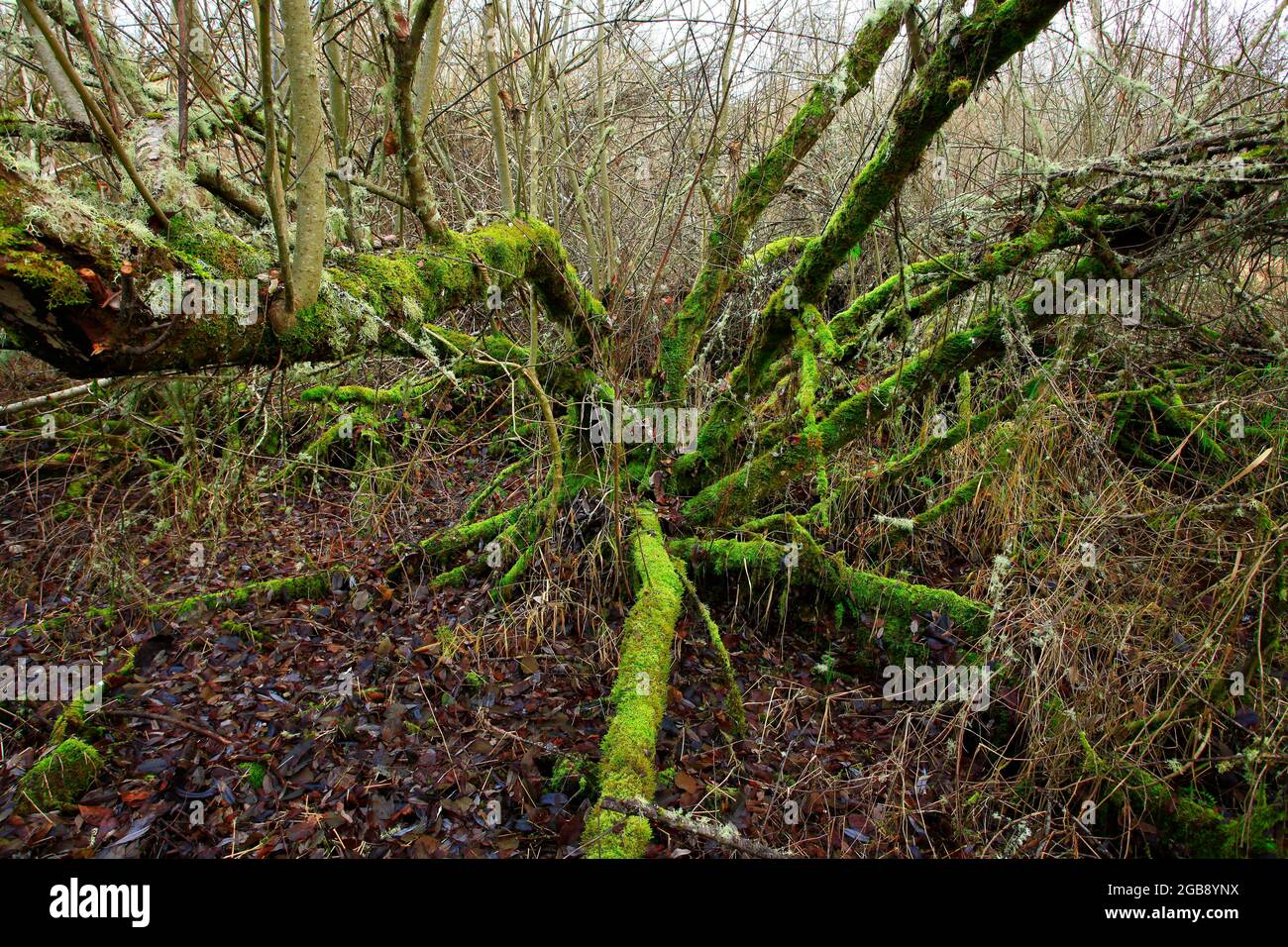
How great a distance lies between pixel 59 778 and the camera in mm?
2865

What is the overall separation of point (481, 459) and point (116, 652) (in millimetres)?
3010

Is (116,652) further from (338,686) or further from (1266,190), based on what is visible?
(1266,190)

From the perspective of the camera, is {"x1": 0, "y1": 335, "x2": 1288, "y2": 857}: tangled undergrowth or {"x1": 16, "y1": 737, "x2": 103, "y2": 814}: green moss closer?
{"x1": 0, "y1": 335, "x2": 1288, "y2": 857}: tangled undergrowth

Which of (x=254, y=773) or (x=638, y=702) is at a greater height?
(x=638, y=702)

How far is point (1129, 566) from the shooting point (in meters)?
2.90

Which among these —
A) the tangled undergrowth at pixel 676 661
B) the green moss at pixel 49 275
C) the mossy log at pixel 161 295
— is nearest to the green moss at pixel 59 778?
the tangled undergrowth at pixel 676 661

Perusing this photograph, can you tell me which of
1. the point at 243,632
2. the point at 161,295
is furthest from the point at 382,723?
the point at 161,295

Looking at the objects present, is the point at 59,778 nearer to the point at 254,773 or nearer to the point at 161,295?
the point at 254,773

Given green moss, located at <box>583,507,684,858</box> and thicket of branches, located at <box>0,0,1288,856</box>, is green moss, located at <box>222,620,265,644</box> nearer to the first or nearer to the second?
thicket of branches, located at <box>0,0,1288,856</box>

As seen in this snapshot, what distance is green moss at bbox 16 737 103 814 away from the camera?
2.78 meters

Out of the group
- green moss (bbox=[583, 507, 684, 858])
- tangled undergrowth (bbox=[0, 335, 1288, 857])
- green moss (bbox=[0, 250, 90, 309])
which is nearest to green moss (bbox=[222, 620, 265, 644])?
tangled undergrowth (bbox=[0, 335, 1288, 857])

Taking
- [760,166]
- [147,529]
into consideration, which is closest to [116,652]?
[147,529]

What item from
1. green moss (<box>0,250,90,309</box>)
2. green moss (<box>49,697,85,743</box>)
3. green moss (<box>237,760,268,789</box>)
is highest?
green moss (<box>0,250,90,309</box>)

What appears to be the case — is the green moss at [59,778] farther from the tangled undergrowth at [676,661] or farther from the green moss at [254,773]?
the green moss at [254,773]
